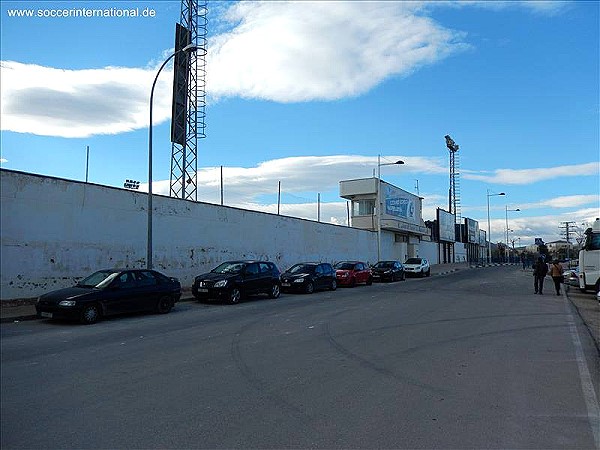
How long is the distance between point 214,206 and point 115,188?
6.42m

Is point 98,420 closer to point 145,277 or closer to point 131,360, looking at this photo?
point 131,360

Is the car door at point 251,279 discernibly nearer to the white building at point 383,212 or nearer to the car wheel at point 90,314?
the car wheel at point 90,314

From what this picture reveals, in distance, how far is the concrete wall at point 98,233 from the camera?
1612 centimetres

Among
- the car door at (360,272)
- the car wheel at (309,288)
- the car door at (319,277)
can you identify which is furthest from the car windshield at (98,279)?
the car door at (360,272)

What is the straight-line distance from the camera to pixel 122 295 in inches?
546

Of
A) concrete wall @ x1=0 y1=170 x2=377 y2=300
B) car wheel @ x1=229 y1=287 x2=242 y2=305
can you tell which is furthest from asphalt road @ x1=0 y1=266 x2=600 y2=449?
car wheel @ x1=229 y1=287 x2=242 y2=305

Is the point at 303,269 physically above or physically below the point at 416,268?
above

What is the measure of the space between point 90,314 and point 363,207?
138ft

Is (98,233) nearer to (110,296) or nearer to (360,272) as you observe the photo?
(110,296)

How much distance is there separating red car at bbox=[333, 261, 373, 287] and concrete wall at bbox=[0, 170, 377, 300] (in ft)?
14.9

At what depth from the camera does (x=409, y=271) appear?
42.1 meters

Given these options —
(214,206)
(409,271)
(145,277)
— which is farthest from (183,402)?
(409,271)

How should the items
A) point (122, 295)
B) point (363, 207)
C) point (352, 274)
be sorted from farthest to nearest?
point (363, 207) → point (352, 274) → point (122, 295)

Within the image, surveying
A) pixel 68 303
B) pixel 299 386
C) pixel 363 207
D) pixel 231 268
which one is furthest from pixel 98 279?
pixel 363 207
